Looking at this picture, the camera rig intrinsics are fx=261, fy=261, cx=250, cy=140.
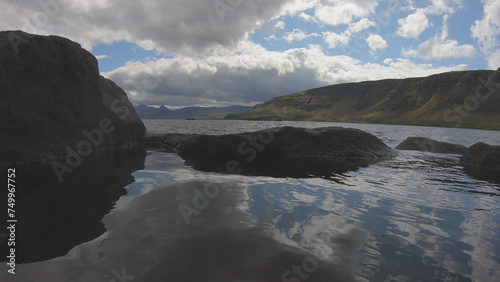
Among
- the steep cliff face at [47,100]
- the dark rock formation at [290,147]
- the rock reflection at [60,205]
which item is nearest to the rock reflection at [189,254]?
the rock reflection at [60,205]

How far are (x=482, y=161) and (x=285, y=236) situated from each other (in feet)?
50.4

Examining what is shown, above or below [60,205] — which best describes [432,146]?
above

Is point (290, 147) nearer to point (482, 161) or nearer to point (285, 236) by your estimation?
point (482, 161)

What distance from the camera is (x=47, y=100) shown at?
12500mm

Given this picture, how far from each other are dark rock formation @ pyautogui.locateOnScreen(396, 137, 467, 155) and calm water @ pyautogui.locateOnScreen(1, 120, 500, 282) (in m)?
14.7

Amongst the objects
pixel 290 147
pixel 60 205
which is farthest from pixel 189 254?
pixel 290 147

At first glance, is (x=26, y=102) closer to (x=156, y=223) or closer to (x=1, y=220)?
(x=1, y=220)

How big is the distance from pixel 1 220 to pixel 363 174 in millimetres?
11359

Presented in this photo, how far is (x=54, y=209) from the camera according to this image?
18.8 ft

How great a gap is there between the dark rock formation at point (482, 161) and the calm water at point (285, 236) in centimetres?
498

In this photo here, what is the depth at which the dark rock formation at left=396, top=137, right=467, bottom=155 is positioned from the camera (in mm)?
21161

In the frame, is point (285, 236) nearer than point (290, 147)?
Yes

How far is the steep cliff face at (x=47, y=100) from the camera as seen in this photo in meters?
10.9

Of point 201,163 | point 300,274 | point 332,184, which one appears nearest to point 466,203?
point 332,184
